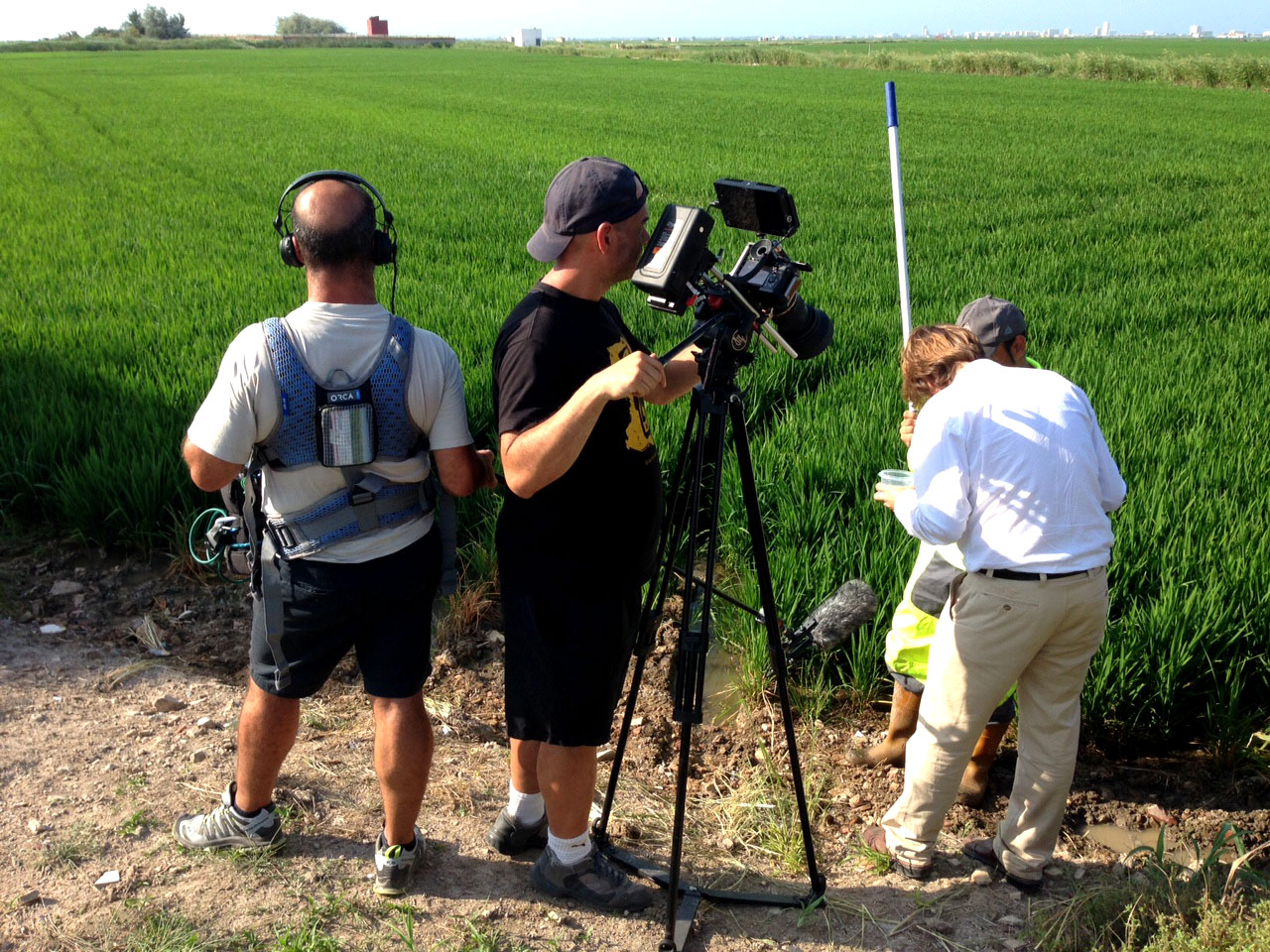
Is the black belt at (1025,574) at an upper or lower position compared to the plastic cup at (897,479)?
lower

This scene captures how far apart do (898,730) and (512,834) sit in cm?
118

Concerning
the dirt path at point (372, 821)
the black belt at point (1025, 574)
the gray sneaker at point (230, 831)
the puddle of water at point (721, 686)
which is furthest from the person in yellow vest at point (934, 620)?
the gray sneaker at point (230, 831)

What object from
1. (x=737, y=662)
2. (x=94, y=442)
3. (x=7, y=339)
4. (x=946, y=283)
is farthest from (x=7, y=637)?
(x=946, y=283)

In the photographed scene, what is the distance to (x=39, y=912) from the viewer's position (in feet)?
7.83

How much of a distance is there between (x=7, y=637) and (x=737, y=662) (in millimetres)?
2516

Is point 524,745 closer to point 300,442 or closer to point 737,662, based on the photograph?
point 300,442

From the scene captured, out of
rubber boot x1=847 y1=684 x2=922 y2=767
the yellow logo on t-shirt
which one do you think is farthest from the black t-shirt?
rubber boot x1=847 y1=684 x2=922 y2=767

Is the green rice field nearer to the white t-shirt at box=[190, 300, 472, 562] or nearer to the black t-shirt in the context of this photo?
the black t-shirt

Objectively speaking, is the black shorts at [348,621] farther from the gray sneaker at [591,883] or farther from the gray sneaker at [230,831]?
the gray sneaker at [591,883]

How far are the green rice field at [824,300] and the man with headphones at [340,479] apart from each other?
1598 millimetres

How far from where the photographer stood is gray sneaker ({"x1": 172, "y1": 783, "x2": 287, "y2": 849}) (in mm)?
2596

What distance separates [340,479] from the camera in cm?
232

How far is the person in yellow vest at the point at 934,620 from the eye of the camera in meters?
2.70

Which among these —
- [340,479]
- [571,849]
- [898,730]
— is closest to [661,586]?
[571,849]
